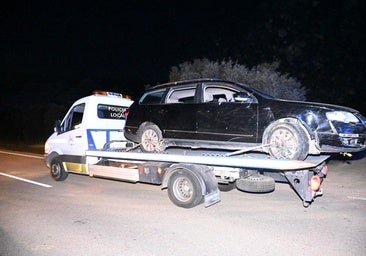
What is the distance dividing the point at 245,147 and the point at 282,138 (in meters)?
0.76

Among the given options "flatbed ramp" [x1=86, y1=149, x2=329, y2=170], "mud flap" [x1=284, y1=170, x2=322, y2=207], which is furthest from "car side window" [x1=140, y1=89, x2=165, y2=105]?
"mud flap" [x1=284, y1=170, x2=322, y2=207]

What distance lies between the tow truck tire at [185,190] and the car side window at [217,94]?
167 cm

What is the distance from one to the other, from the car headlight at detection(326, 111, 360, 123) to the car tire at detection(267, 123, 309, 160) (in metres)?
0.54

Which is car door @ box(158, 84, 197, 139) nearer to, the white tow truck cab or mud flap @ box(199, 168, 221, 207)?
mud flap @ box(199, 168, 221, 207)

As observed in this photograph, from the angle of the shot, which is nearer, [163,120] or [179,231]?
[179,231]

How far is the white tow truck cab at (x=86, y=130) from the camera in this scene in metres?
9.54

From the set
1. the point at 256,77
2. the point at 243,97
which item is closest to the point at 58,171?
the point at 243,97

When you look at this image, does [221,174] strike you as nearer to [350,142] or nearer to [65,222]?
[350,142]

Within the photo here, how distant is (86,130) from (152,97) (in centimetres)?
218

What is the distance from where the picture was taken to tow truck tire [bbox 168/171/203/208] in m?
6.97

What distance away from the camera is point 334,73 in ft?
72.8

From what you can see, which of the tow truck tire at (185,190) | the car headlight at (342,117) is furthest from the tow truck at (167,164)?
the car headlight at (342,117)

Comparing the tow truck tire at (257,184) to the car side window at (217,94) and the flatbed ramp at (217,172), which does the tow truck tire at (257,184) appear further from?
the car side window at (217,94)

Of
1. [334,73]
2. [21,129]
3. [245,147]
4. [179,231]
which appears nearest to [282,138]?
[245,147]
